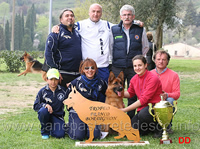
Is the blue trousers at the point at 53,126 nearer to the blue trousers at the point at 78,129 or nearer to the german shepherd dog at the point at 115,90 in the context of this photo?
the blue trousers at the point at 78,129

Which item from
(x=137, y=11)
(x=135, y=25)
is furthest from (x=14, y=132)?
(x=137, y=11)

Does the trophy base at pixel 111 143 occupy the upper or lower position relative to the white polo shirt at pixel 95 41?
lower

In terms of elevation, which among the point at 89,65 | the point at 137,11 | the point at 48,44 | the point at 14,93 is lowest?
the point at 14,93

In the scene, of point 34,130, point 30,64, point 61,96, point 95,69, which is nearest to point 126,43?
point 95,69

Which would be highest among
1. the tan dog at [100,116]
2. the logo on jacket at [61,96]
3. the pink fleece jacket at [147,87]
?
the pink fleece jacket at [147,87]

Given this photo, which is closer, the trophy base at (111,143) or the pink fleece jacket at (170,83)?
the trophy base at (111,143)

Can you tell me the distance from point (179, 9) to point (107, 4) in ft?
18.9

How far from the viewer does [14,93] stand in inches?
465

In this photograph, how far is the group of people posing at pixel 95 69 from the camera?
4668 mm

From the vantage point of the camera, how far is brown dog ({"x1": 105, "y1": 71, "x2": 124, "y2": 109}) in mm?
4480

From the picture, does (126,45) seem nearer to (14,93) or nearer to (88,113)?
(88,113)

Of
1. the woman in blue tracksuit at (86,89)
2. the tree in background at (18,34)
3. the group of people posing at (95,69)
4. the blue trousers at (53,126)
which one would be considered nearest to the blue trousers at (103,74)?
the group of people posing at (95,69)

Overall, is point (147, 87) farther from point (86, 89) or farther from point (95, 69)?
point (86, 89)

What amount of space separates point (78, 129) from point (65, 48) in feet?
4.75
